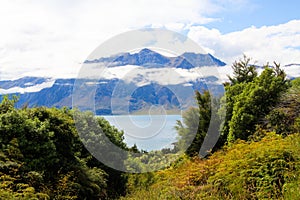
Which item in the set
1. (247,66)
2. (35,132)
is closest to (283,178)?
(35,132)

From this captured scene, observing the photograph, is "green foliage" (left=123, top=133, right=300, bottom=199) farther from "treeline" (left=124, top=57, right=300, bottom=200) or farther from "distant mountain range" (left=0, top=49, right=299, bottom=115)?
"distant mountain range" (left=0, top=49, right=299, bottom=115)

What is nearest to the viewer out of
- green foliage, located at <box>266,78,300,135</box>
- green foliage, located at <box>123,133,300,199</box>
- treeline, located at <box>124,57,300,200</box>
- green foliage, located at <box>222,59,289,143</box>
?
green foliage, located at <box>123,133,300,199</box>

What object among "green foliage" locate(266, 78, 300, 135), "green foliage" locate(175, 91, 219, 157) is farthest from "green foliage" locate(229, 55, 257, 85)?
"green foliage" locate(266, 78, 300, 135)

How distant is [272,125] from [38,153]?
889 cm

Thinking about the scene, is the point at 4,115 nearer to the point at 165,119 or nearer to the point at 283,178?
the point at 165,119

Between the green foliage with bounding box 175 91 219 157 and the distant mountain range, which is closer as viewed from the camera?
the distant mountain range

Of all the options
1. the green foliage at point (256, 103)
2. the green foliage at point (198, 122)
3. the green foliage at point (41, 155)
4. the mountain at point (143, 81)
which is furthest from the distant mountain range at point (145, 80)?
the green foliage at point (198, 122)

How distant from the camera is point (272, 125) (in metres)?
14.2

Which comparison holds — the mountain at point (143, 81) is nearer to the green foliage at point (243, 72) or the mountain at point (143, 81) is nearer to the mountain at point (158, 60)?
the mountain at point (158, 60)

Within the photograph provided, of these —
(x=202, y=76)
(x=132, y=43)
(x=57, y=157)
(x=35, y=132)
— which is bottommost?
(x=57, y=157)

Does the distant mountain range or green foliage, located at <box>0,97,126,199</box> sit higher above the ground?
the distant mountain range

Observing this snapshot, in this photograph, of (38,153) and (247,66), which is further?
(247,66)

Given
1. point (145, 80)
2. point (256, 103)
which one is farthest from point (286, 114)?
point (145, 80)

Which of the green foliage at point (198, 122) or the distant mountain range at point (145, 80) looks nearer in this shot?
the distant mountain range at point (145, 80)
